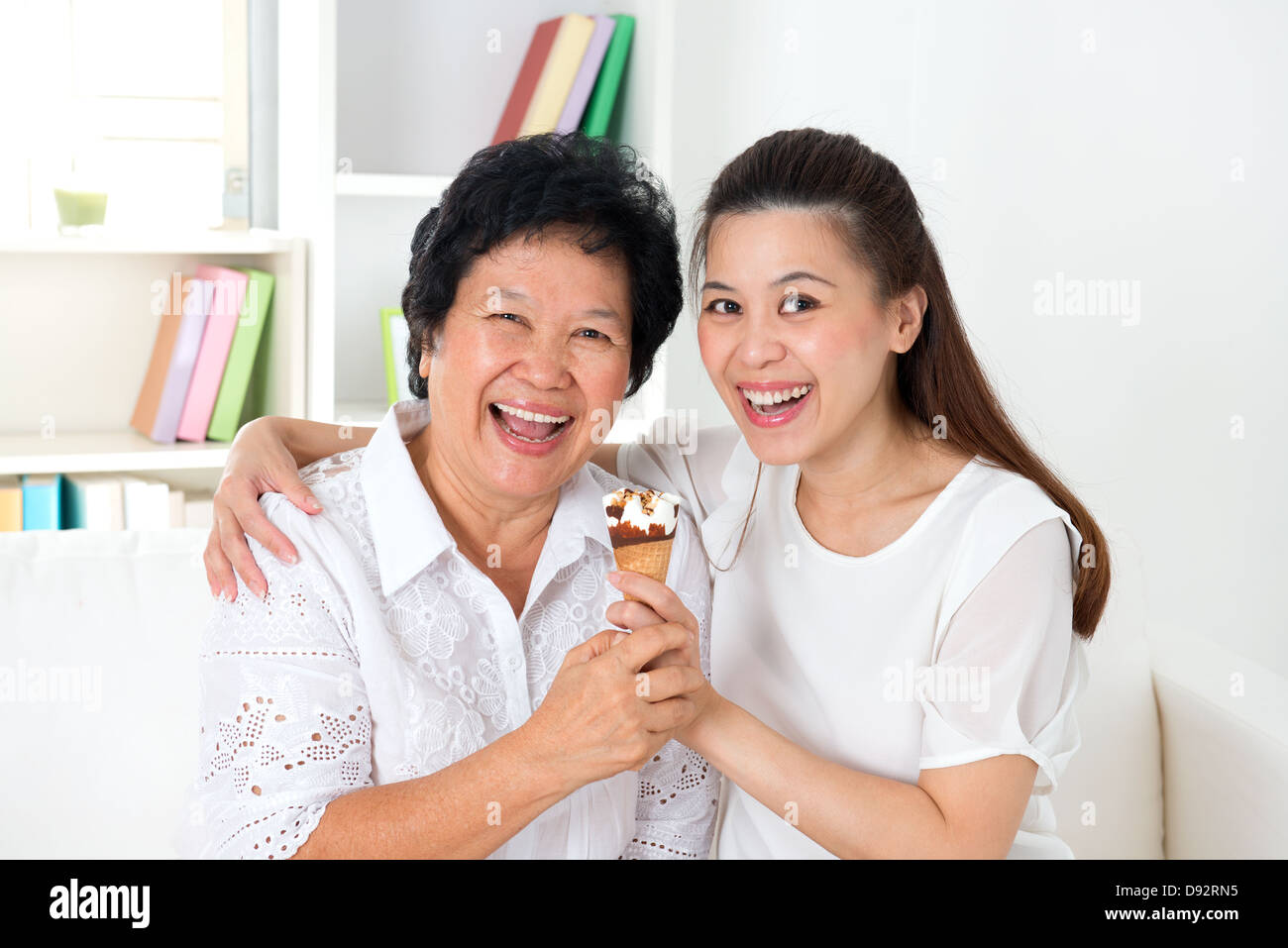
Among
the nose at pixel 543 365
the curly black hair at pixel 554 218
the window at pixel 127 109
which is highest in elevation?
the window at pixel 127 109

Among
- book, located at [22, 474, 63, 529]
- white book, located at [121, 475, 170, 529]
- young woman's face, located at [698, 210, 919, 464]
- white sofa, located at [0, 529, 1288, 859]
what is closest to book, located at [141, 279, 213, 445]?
white book, located at [121, 475, 170, 529]

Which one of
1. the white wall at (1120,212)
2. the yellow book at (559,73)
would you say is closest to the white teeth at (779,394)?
the white wall at (1120,212)

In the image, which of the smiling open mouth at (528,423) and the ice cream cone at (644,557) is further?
the smiling open mouth at (528,423)

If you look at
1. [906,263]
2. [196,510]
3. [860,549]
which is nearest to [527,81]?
[196,510]

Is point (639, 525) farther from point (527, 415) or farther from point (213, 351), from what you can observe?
point (213, 351)

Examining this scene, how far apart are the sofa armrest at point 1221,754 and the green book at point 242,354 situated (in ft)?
6.58

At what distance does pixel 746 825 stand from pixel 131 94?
2422 mm

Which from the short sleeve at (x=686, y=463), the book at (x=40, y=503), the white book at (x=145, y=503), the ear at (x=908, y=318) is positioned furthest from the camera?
the white book at (x=145, y=503)

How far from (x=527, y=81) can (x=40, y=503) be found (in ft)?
4.90

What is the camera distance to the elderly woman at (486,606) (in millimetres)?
1290

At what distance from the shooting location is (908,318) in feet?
5.33

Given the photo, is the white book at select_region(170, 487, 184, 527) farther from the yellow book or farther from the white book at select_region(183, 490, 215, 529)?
the yellow book

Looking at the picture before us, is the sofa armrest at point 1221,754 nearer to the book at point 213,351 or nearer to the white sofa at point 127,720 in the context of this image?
the white sofa at point 127,720

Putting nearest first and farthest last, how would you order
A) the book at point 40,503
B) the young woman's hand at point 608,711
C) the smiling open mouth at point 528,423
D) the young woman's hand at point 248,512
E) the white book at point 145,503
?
the young woman's hand at point 608,711
the young woman's hand at point 248,512
the smiling open mouth at point 528,423
the book at point 40,503
the white book at point 145,503
